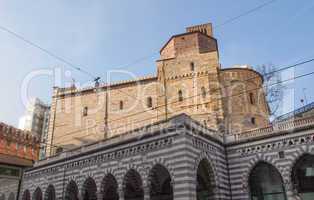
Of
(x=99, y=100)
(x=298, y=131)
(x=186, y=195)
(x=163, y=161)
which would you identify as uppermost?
(x=99, y=100)

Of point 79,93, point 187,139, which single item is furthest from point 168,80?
point 187,139

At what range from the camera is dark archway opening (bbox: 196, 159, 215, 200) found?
732 inches

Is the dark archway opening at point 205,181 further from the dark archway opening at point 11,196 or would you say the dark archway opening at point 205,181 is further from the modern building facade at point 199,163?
the dark archway opening at point 11,196

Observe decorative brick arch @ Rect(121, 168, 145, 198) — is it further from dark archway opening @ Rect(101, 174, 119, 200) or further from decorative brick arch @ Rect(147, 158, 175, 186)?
dark archway opening @ Rect(101, 174, 119, 200)

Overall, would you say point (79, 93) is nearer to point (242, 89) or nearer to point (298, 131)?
point (242, 89)

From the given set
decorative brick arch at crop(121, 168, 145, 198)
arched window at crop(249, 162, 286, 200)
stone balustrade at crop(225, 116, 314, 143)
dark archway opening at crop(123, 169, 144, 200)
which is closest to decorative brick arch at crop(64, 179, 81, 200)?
dark archway opening at crop(123, 169, 144, 200)

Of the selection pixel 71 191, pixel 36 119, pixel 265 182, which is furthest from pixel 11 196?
pixel 36 119

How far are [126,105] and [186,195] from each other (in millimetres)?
18839

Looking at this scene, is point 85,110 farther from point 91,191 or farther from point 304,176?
point 304,176

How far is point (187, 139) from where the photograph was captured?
56.2ft

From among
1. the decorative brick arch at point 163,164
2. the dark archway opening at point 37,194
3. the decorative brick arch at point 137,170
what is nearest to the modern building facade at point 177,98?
the dark archway opening at point 37,194

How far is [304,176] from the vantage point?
18.4 meters

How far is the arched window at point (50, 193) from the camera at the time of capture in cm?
2364

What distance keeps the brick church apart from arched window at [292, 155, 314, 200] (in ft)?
0.16
